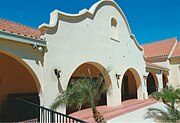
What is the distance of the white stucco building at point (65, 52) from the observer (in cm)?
800

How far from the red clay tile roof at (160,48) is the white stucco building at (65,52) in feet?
31.9

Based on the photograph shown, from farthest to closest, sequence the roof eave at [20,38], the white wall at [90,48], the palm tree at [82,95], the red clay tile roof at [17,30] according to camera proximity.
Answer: the white wall at [90,48] < the palm tree at [82,95] < the red clay tile roof at [17,30] < the roof eave at [20,38]

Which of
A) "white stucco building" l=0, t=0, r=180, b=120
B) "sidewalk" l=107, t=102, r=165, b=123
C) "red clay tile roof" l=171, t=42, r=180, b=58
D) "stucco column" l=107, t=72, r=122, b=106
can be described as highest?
"red clay tile roof" l=171, t=42, r=180, b=58

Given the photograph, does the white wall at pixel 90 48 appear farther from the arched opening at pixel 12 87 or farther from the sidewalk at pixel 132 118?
the sidewalk at pixel 132 118

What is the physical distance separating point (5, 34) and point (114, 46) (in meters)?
9.35

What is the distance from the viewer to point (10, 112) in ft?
31.3

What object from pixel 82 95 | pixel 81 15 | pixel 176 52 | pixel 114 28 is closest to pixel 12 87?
pixel 82 95

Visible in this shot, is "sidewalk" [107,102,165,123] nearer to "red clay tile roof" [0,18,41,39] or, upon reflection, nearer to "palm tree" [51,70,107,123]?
"palm tree" [51,70,107,123]

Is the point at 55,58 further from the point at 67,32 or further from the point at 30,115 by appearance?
the point at 30,115

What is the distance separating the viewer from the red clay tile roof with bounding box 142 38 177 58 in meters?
27.0

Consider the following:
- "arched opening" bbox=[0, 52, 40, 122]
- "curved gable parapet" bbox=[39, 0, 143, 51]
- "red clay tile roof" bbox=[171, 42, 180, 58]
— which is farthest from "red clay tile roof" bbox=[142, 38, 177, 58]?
"arched opening" bbox=[0, 52, 40, 122]

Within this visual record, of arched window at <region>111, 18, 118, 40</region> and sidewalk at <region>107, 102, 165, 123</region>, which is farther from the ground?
arched window at <region>111, 18, 118, 40</region>

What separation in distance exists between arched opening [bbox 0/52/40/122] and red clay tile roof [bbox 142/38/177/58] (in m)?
21.8

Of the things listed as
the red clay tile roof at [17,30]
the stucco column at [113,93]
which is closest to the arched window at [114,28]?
the stucco column at [113,93]
